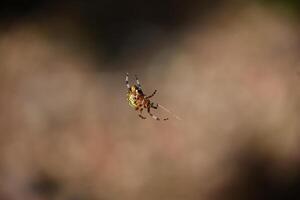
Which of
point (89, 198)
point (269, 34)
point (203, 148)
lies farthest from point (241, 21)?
point (89, 198)

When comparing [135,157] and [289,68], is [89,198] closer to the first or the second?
[135,157]

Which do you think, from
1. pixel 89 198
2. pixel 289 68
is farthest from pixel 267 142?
pixel 89 198

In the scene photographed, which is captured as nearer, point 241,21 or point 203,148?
point 203,148

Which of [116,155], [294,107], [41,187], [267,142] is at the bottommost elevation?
[41,187]

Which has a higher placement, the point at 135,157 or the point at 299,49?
the point at 299,49

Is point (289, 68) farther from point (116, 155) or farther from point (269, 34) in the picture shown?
point (116, 155)

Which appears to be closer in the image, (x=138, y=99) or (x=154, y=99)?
(x=138, y=99)

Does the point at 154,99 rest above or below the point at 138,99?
above
